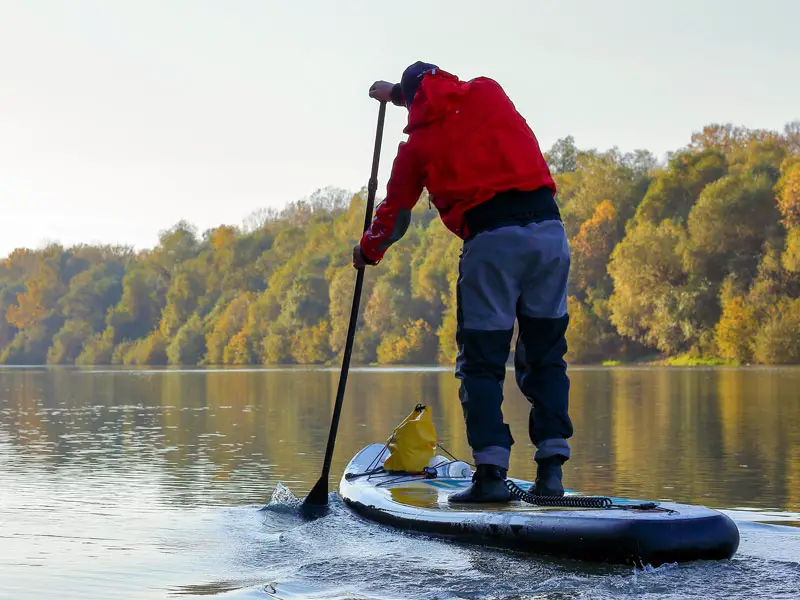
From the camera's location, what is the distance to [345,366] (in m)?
7.80

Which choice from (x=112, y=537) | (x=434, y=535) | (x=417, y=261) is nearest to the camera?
(x=434, y=535)

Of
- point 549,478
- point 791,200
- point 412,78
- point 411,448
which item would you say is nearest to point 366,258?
point 412,78

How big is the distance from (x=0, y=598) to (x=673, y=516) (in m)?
2.66

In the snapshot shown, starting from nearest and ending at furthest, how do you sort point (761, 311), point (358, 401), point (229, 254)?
1. point (358, 401)
2. point (761, 311)
3. point (229, 254)

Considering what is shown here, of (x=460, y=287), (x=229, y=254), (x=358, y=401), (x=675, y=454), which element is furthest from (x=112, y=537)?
(x=229, y=254)

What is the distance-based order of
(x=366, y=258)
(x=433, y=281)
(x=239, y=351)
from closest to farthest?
(x=366, y=258), (x=433, y=281), (x=239, y=351)

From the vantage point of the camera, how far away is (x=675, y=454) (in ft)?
35.3

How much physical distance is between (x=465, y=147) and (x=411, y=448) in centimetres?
225

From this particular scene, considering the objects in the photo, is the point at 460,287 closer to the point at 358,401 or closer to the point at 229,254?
the point at 358,401

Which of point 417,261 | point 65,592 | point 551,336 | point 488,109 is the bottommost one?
point 65,592

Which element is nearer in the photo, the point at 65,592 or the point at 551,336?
the point at 65,592

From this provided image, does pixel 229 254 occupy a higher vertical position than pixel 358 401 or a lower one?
higher

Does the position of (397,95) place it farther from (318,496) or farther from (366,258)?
(318,496)

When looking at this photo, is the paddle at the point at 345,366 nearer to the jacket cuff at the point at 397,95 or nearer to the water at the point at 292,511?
the water at the point at 292,511
